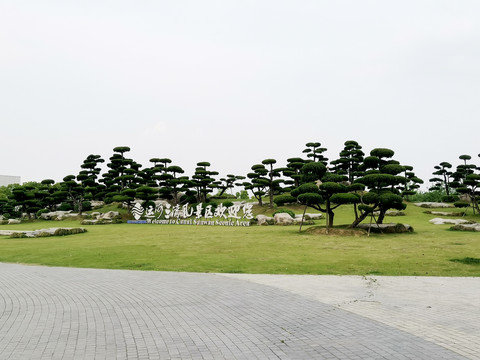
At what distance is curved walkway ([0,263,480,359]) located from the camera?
184 inches

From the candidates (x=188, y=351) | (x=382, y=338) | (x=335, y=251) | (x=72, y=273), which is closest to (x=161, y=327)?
(x=188, y=351)

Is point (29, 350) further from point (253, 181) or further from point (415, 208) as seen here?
point (415, 208)

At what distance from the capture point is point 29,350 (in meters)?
4.68

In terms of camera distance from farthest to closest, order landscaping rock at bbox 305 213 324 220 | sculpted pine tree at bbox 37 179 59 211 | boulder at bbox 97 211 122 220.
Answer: sculpted pine tree at bbox 37 179 59 211, boulder at bbox 97 211 122 220, landscaping rock at bbox 305 213 324 220

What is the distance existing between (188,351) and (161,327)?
120cm

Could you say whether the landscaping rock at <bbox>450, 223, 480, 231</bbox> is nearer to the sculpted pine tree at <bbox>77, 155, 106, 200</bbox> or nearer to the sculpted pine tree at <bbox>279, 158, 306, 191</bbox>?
the sculpted pine tree at <bbox>279, 158, 306, 191</bbox>

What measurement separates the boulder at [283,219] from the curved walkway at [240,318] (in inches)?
884

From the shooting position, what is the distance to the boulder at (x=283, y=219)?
3256 cm

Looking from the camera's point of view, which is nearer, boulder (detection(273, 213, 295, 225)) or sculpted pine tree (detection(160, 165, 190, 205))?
boulder (detection(273, 213, 295, 225))

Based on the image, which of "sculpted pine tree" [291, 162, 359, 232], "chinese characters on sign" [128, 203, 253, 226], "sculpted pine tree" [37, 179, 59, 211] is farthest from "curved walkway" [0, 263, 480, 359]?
"sculpted pine tree" [37, 179, 59, 211]

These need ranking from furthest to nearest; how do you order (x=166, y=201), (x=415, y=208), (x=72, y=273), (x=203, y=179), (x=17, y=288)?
(x=166, y=201)
(x=203, y=179)
(x=415, y=208)
(x=72, y=273)
(x=17, y=288)

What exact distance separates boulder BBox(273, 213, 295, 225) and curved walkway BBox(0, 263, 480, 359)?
73.7 feet

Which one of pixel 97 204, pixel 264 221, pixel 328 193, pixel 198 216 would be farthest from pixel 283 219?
pixel 97 204

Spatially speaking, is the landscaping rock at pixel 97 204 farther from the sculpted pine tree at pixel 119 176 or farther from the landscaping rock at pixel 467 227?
the landscaping rock at pixel 467 227
